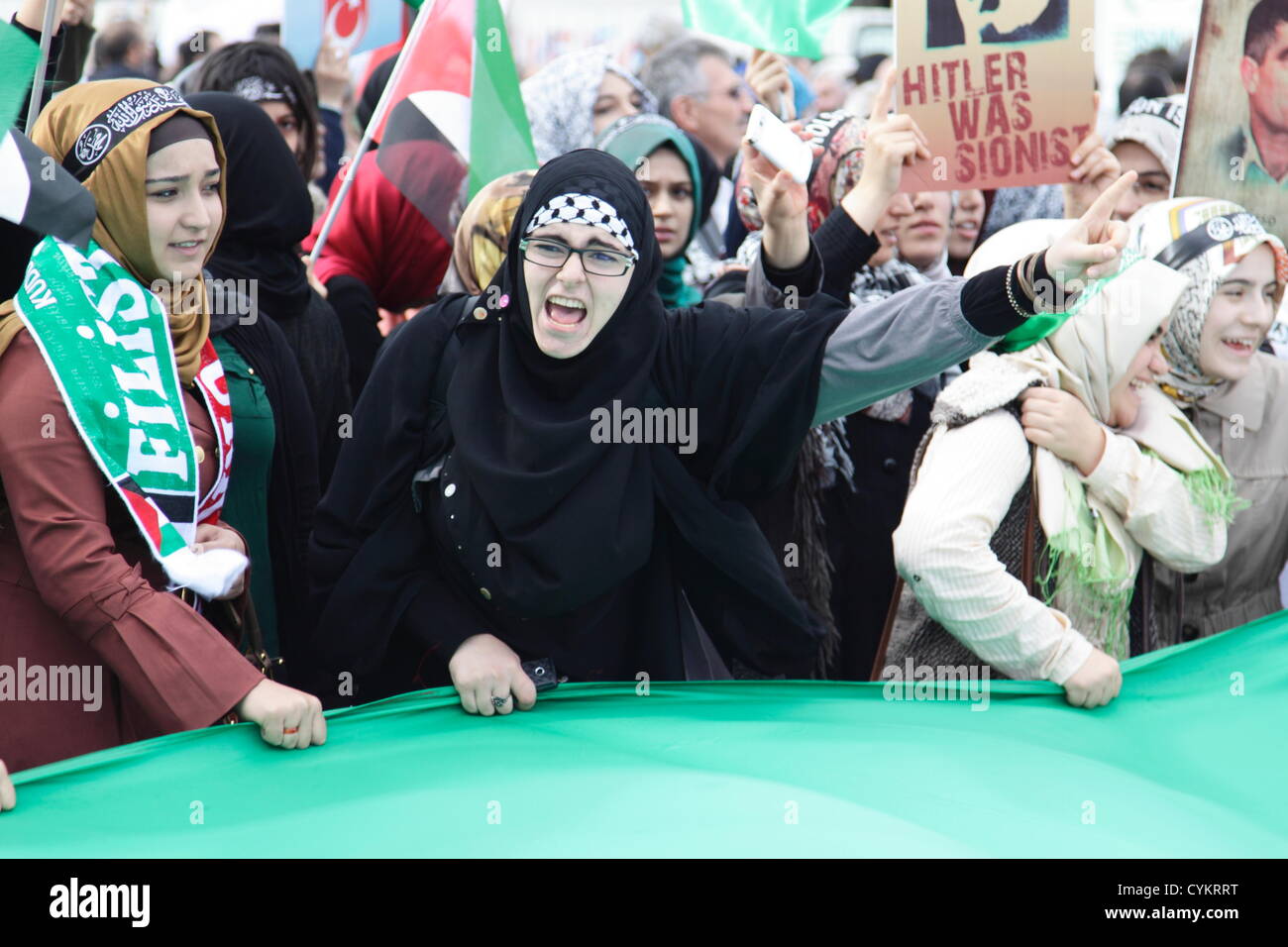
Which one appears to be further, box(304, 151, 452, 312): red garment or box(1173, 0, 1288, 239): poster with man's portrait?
box(304, 151, 452, 312): red garment

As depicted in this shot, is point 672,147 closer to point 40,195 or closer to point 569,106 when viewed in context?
point 569,106

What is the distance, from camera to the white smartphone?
9.80ft

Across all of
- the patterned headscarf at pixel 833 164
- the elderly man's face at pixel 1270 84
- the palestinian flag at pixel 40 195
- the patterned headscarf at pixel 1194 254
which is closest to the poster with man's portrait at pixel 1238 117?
the elderly man's face at pixel 1270 84

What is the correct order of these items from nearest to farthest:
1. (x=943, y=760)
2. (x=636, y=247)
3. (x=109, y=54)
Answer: (x=943, y=760)
(x=636, y=247)
(x=109, y=54)

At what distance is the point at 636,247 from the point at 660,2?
912cm

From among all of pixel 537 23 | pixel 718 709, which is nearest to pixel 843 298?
pixel 718 709

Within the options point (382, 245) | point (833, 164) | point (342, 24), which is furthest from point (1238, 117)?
point (342, 24)

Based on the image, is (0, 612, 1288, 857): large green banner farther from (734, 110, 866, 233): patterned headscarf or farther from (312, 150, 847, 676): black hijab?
(734, 110, 866, 233): patterned headscarf

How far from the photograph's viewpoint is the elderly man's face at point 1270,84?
404 cm

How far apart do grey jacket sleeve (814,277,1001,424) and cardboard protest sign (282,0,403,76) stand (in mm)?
2935

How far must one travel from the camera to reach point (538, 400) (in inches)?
105

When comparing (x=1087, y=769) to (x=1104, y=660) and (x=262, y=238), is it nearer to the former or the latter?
(x=1104, y=660)

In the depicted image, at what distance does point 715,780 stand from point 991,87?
221cm

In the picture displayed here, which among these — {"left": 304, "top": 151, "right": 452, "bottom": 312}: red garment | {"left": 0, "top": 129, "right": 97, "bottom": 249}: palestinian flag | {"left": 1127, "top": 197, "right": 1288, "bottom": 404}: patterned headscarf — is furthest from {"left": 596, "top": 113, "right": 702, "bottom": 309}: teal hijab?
{"left": 0, "top": 129, "right": 97, "bottom": 249}: palestinian flag
